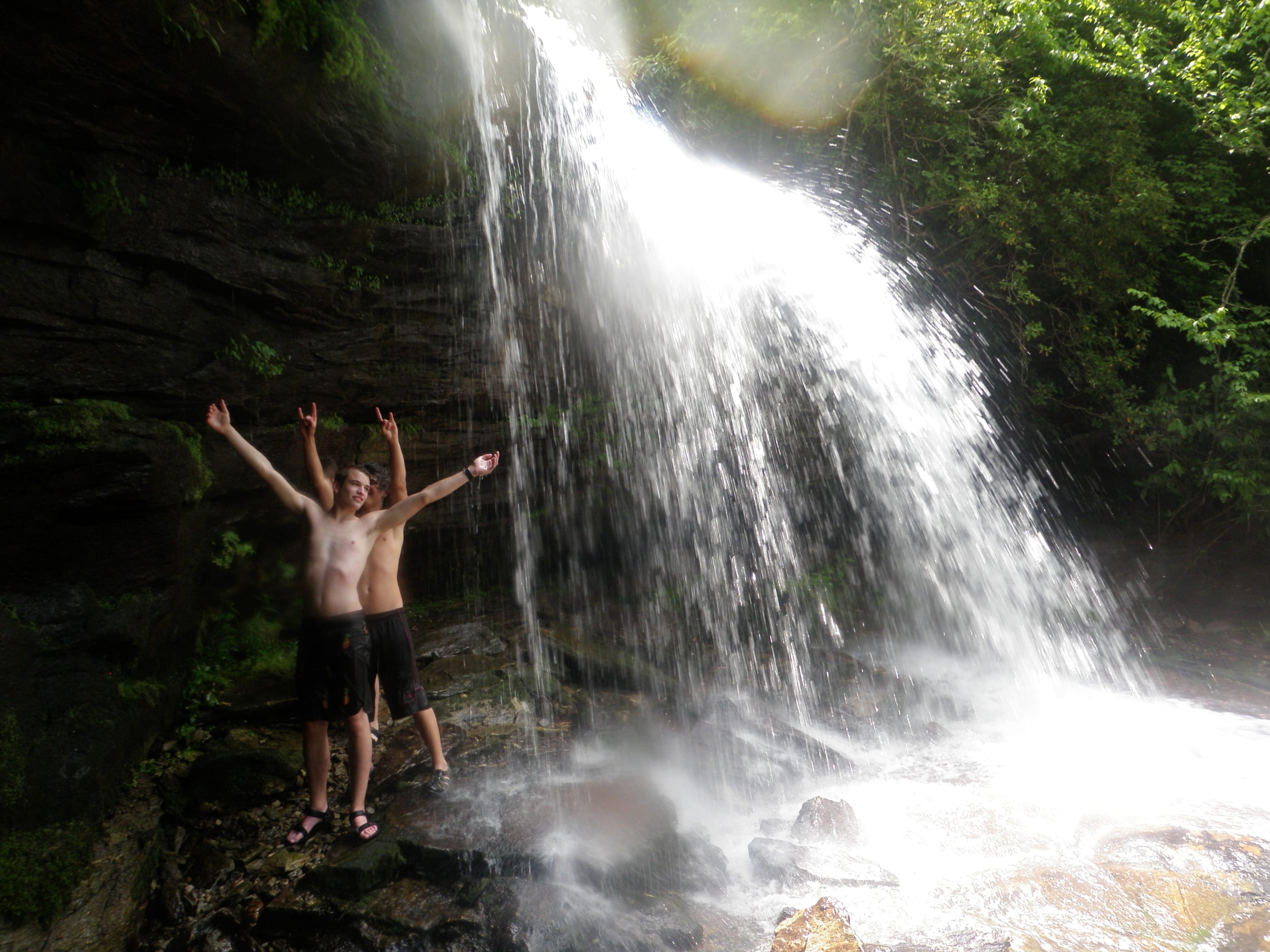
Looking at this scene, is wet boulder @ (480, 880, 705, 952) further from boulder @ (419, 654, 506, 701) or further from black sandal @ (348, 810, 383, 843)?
boulder @ (419, 654, 506, 701)

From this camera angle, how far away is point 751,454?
8.47m

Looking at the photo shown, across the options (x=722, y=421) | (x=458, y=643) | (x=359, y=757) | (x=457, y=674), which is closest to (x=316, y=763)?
(x=359, y=757)

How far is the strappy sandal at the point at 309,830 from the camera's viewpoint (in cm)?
357

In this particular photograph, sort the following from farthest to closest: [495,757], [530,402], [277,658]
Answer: [530,402] < [277,658] < [495,757]

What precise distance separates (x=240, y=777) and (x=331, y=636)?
1.38m

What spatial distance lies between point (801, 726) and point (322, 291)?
236 inches

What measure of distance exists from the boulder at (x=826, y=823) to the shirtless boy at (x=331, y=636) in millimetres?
2634

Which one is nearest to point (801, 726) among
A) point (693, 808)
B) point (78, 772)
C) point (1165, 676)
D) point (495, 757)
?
point (693, 808)

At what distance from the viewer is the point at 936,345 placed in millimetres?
8820

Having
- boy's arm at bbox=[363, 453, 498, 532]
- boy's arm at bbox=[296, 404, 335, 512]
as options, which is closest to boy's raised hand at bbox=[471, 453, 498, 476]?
boy's arm at bbox=[363, 453, 498, 532]

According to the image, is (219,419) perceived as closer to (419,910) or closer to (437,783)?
(437,783)

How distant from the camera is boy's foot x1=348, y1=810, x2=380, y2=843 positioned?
350cm

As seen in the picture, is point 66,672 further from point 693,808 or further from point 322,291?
point 693,808

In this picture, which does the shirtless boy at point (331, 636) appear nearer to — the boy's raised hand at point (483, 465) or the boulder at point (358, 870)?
the boy's raised hand at point (483, 465)
